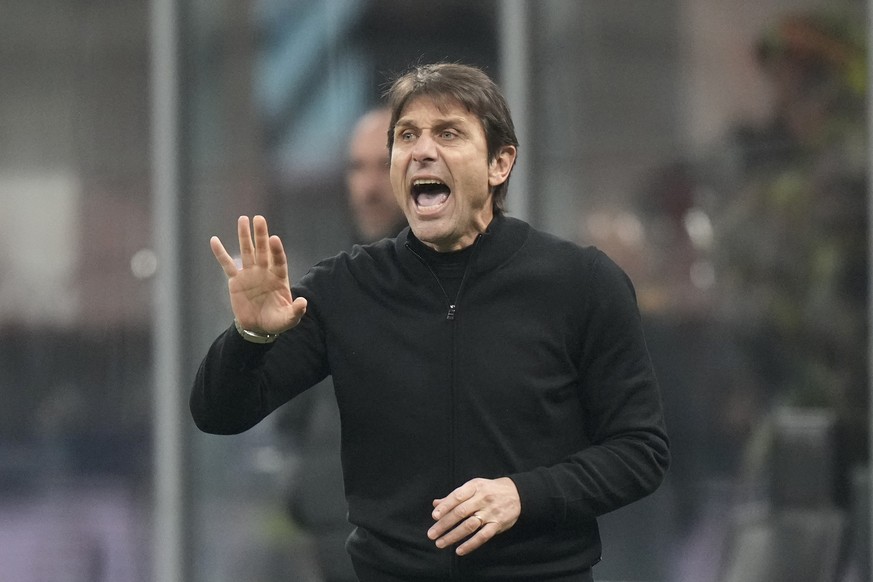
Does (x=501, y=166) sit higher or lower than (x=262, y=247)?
higher

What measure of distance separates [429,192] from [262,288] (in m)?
0.37

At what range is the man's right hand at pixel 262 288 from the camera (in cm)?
269

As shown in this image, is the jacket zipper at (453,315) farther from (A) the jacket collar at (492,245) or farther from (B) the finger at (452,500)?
(B) the finger at (452,500)

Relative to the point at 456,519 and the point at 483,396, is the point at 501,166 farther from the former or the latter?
the point at 456,519

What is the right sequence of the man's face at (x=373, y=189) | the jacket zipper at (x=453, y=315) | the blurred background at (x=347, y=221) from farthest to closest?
1. the blurred background at (x=347, y=221)
2. the man's face at (x=373, y=189)
3. the jacket zipper at (x=453, y=315)

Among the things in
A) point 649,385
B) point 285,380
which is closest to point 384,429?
point 285,380

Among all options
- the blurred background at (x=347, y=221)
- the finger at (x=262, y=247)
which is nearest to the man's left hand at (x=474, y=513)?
the finger at (x=262, y=247)

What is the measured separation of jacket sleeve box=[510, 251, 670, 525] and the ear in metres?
0.27

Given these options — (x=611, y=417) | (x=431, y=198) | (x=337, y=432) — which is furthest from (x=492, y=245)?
(x=337, y=432)

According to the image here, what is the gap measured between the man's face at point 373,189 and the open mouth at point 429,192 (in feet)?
3.60

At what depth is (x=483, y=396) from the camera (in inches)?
107

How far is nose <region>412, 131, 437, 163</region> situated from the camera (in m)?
2.77

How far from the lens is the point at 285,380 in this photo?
2812 millimetres

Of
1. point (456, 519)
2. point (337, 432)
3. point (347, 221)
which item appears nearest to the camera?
point (456, 519)
